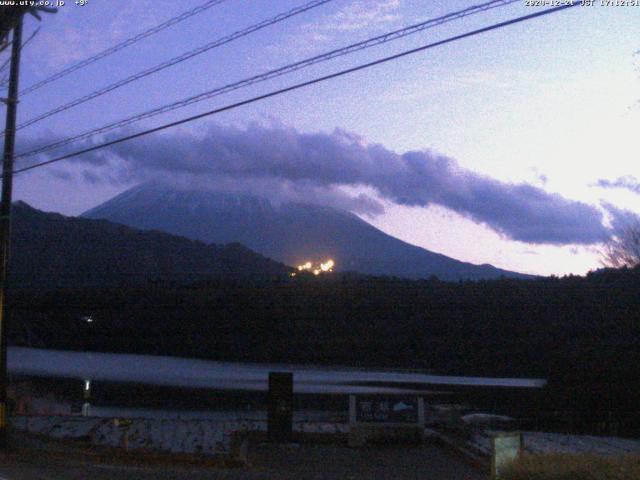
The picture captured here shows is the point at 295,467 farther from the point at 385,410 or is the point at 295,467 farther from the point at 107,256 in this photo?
the point at 107,256

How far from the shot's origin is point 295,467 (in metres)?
18.0

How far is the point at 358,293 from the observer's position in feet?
231

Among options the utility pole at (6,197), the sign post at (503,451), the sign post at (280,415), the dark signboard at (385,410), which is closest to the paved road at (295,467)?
Result: the sign post at (280,415)

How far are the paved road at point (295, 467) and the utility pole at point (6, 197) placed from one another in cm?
180

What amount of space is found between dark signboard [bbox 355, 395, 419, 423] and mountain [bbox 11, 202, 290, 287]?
6177cm

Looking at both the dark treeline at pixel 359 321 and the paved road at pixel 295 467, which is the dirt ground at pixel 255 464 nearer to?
the paved road at pixel 295 467

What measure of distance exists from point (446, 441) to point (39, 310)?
182 feet

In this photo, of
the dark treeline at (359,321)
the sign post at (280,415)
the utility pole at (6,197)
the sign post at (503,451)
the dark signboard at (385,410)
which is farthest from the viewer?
the dark treeline at (359,321)

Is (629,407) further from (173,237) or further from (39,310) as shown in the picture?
(173,237)

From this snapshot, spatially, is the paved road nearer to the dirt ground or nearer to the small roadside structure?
the dirt ground

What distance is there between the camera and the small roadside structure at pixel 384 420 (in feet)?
69.8

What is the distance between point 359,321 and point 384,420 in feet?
151

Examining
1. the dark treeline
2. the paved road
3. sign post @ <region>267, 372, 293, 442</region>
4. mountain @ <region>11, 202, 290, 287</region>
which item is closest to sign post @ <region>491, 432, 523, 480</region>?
the paved road

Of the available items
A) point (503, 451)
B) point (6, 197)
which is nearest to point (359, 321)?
point (6, 197)
